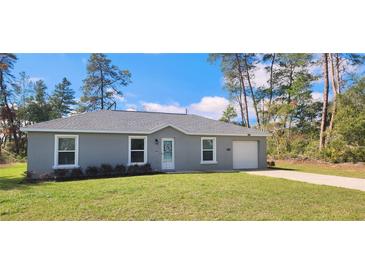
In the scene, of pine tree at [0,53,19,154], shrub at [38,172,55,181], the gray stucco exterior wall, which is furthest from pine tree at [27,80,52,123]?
shrub at [38,172,55,181]

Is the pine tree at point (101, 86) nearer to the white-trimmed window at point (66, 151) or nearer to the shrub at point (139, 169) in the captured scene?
the white-trimmed window at point (66, 151)

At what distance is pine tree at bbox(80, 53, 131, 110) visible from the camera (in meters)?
15.0

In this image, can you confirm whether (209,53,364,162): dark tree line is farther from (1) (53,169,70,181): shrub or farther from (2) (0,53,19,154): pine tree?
(2) (0,53,19,154): pine tree

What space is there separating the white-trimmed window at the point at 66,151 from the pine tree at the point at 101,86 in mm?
4366

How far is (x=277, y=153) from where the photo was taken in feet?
67.7

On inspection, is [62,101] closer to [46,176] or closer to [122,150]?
[122,150]

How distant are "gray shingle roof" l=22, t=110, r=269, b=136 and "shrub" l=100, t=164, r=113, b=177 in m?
1.53

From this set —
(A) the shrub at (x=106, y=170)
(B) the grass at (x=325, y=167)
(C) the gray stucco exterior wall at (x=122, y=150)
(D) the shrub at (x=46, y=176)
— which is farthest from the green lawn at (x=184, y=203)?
(B) the grass at (x=325, y=167)

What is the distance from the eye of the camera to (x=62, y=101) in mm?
23109

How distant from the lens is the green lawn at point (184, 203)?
5.16 metres
